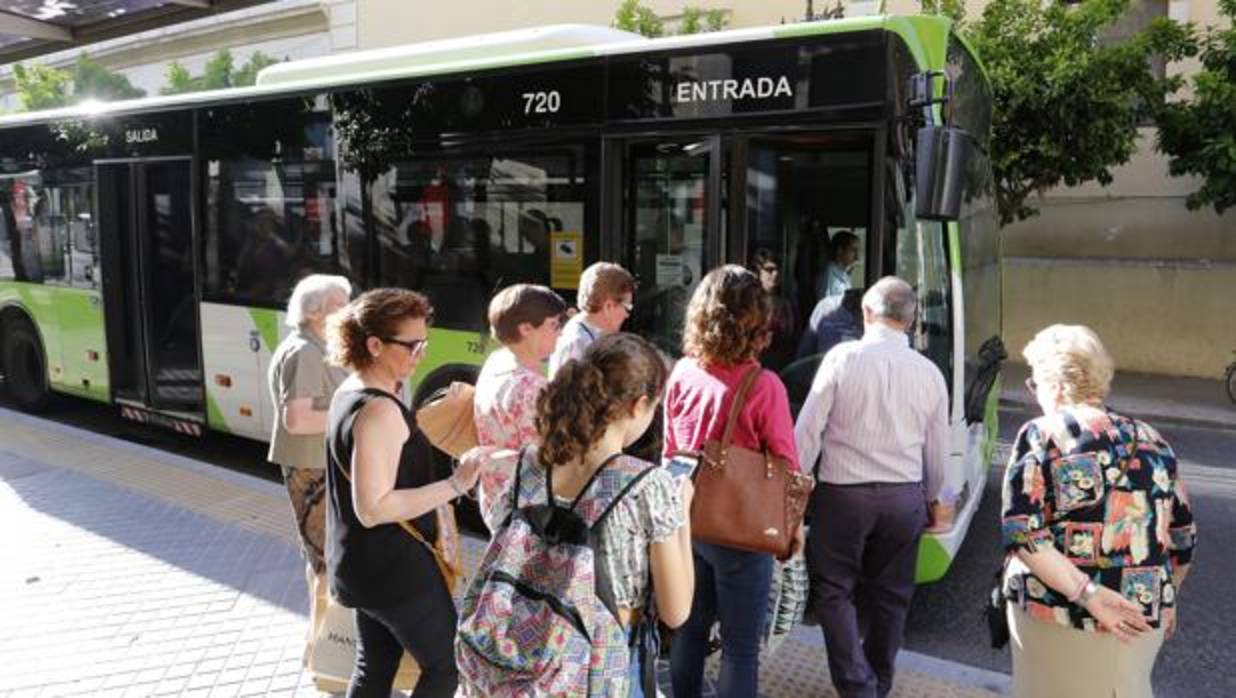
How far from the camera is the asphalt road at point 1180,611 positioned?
14.4 feet

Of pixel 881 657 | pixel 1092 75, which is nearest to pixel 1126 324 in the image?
pixel 1092 75

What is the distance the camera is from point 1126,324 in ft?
43.7

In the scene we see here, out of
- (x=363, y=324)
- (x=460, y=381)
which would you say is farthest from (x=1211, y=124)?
(x=363, y=324)

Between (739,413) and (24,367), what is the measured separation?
9.29 m

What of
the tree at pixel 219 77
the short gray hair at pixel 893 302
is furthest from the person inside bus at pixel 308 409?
the tree at pixel 219 77

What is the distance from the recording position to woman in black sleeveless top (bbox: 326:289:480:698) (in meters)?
2.75

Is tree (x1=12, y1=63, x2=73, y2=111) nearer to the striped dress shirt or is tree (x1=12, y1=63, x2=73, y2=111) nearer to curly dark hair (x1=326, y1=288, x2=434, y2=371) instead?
curly dark hair (x1=326, y1=288, x2=434, y2=371)

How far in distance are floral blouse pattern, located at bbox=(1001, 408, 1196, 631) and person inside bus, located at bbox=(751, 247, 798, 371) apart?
218cm

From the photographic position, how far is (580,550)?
87.1 inches

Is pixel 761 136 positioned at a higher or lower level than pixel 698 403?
higher

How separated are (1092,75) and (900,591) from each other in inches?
338

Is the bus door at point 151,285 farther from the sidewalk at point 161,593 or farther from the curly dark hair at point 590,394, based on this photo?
the curly dark hair at point 590,394

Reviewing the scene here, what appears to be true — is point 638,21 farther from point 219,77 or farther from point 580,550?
point 580,550

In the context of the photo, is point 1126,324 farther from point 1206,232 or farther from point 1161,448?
point 1161,448
